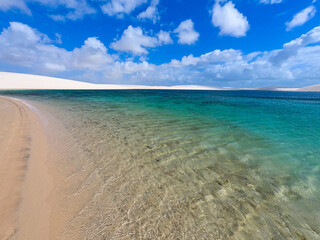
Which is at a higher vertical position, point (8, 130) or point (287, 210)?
point (8, 130)

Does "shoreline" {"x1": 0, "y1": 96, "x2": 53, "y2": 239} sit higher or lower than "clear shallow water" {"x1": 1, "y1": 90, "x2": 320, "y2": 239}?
higher

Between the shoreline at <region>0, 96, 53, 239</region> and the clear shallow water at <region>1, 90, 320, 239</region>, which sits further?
the clear shallow water at <region>1, 90, 320, 239</region>

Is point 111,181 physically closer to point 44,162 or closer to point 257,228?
point 44,162

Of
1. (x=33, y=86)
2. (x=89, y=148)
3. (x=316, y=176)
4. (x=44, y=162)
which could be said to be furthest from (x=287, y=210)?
(x=33, y=86)

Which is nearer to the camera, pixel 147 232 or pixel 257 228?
pixel 147 232

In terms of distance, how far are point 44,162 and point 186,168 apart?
4.83m

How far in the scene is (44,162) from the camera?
485cm

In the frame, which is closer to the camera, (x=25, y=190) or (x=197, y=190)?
(x=25, y=190)

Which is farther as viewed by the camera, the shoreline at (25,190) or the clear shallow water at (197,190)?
the clear shallow water at (197,190)

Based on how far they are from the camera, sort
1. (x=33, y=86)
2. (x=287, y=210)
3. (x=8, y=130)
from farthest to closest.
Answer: (x=33, y=86), (x=8, y=130), (x=287, y=210)

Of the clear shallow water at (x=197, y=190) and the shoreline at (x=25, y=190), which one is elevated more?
the shoreline at (x=25, y=190)

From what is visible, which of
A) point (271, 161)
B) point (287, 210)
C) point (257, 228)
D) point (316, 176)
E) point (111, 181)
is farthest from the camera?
point (271, 161)

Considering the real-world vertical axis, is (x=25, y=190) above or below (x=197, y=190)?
above

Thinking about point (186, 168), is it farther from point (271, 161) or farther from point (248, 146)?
point (248, 146)
